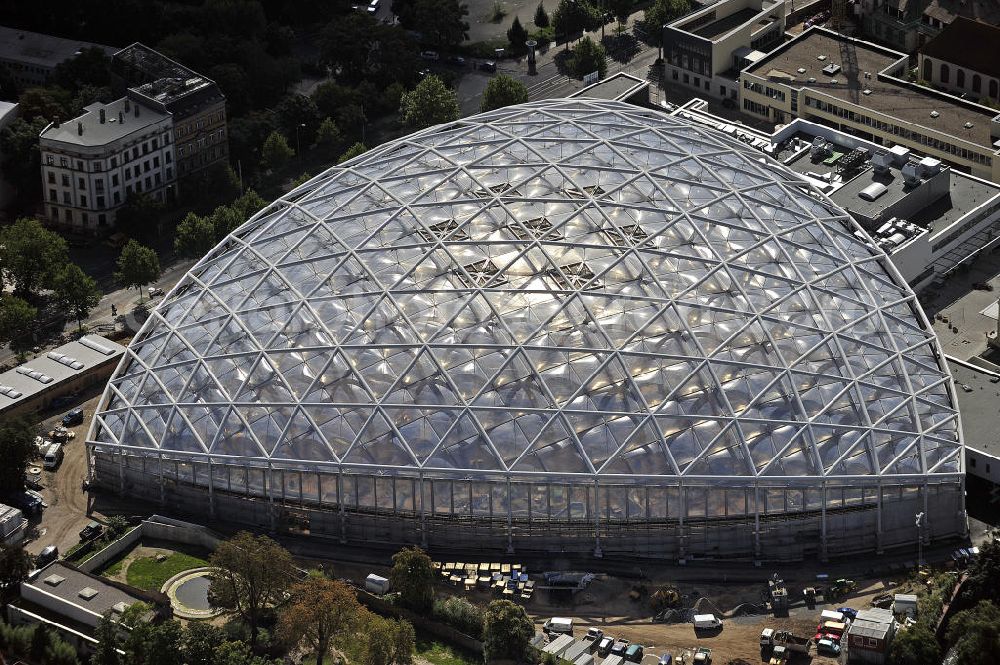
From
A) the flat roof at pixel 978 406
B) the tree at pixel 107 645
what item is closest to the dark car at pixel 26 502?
the tree at pixel 107 645

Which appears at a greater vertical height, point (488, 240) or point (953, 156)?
point (488, 240)

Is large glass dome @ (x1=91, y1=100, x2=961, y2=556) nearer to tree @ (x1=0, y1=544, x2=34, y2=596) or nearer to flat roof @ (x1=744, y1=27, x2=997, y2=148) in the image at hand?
tree @ (x1=0, y1=544, x2=34, y2=596)

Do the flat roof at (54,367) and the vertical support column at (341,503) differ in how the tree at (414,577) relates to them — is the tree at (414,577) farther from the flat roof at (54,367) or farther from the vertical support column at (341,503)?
the flat roof at (54,367)

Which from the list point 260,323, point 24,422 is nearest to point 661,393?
point 260,323

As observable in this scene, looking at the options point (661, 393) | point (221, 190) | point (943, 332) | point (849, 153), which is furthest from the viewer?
point (221, 190)

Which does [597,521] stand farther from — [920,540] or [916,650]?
[916,650]

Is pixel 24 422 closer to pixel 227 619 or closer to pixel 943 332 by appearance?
pixel 227 619

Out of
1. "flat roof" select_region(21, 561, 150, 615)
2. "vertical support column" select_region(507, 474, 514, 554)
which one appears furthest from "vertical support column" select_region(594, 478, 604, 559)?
"flat roof" select_region(21, 561, 150, 615)
